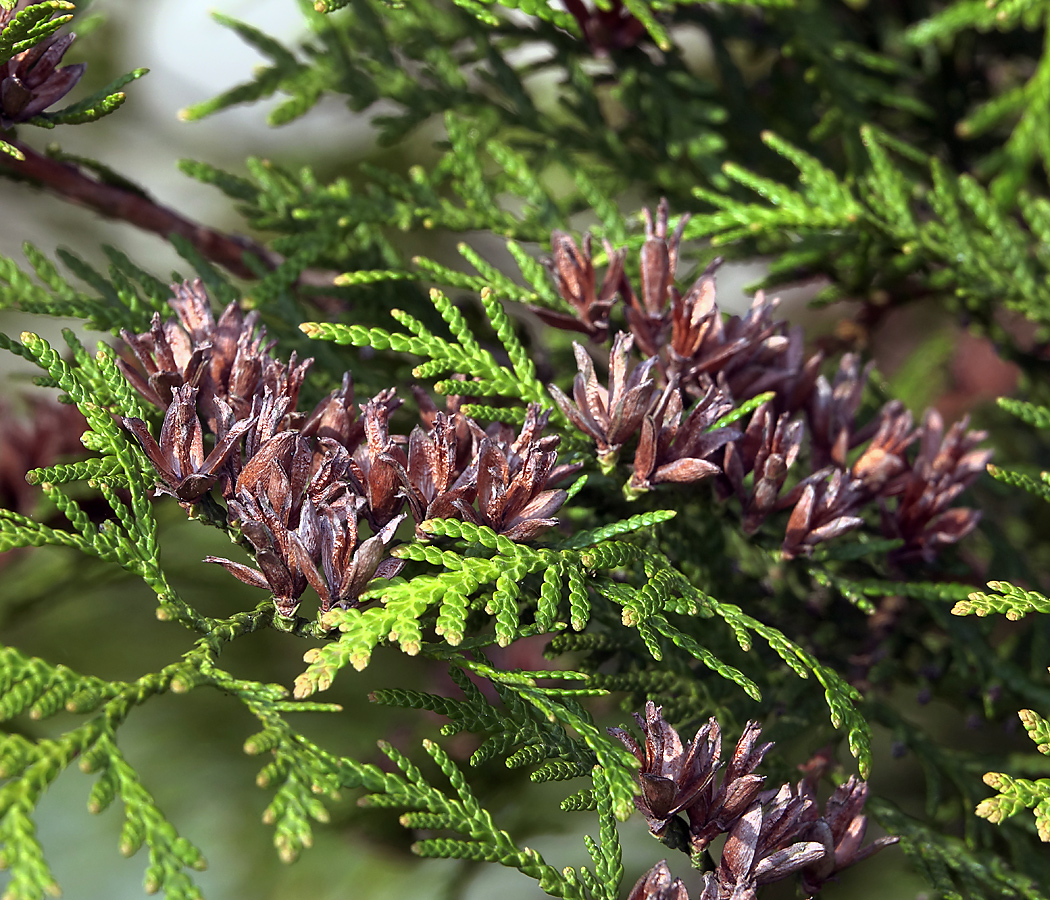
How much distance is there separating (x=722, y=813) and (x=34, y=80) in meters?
0.82

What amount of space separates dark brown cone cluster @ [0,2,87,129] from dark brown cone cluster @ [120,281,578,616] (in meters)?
0.24

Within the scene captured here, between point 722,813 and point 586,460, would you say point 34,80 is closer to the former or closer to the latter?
point 586,460

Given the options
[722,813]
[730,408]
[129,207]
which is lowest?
→ [722,813]

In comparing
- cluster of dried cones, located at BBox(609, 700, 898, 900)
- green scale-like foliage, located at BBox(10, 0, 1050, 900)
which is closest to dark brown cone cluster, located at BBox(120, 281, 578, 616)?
green scale-like foliage, located at BBox(10, 0, 1050, 900)

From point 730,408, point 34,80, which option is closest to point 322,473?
point 730,408

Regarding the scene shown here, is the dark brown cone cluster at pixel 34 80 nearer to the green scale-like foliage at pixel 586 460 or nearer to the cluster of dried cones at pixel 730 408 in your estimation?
the green scale-like foliage at pixel 586 460

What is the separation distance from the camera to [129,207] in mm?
971

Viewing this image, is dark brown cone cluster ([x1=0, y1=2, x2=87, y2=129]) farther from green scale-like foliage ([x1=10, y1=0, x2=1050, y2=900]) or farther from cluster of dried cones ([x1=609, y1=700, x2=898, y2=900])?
cluster of dried cones ([x1=609, y1=700, x2=898, y2=900])

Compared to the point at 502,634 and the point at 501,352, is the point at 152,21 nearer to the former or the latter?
the point at 501,352

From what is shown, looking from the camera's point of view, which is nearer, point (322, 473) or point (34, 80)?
point (322, 473)

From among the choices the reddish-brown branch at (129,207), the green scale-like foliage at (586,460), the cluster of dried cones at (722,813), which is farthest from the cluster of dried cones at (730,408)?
the reddish-brown branch at (129,207)

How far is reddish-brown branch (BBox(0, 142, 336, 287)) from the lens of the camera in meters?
0.89

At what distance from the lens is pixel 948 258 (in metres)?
0.99

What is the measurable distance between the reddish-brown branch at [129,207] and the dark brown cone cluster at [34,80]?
0.33ft
